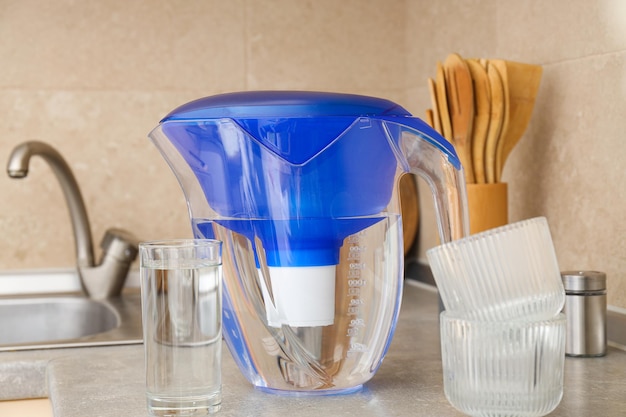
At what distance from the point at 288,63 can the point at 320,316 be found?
3.12ft

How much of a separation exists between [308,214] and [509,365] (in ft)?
0.67

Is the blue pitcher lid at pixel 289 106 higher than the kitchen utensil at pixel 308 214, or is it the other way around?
the blue pitcher lid at pixel 289 106

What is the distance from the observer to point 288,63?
62.8 inches

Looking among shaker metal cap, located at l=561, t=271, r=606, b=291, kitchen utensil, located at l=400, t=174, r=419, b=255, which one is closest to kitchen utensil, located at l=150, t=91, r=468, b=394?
shaker metal cap, located at l=561, t=271, r=606, b=291

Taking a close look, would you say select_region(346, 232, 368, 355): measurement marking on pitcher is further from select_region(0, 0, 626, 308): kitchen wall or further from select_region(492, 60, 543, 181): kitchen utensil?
select_region(0, 0, 626, 308): kitchen wall

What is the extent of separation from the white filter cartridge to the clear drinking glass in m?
0.12

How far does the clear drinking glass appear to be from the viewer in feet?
2.04

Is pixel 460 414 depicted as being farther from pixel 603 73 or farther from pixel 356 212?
pixel 603 73

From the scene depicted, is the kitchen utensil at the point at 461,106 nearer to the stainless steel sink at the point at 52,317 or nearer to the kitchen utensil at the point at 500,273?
the kitchen utensil at the point at 500,273

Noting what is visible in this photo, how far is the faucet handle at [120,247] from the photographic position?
4.72 feet

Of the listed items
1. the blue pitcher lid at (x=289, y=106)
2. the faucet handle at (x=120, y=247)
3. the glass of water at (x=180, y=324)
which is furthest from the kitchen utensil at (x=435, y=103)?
the faucet handle at (x=120, y=247)

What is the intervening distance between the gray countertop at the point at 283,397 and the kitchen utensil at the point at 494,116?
227 millimetres

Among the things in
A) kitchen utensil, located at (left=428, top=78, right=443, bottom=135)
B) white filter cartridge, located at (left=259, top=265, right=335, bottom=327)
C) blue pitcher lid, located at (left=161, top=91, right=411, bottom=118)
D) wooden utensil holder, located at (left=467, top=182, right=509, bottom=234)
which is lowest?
white filter cartridge, located at (left=259, top=265, right=335, bottom=327)

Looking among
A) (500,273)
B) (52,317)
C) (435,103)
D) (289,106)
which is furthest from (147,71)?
(500,273)
